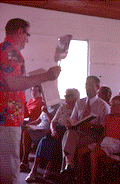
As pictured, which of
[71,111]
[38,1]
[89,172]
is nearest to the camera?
[89,172]

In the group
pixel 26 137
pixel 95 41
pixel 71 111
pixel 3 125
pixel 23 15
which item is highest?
pixel 23 15

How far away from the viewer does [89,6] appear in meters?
4.92

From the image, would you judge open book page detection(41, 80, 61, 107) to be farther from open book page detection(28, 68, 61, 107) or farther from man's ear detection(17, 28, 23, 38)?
man's ear detection(17, 28, 23, 38)

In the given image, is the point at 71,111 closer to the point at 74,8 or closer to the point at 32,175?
the point at 32,175

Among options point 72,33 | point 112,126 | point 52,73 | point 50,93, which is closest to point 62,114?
point 112,126

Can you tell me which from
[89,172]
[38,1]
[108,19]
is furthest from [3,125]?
[108,19]

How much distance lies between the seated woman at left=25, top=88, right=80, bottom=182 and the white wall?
86.8 inches

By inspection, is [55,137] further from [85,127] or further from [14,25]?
[14,25]

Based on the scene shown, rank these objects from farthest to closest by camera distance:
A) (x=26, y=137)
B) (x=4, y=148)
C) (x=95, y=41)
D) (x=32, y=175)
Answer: (x=95, y=41)
(x=26, y=137)
(x=32, y=175)
(x=4, y=148)

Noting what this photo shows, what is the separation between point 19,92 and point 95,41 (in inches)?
179

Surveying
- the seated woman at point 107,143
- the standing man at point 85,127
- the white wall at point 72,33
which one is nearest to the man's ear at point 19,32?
the standing man at point 85,127

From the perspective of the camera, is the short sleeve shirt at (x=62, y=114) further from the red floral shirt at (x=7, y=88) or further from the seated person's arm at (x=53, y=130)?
the red floral shirt at (x=7, y=88)

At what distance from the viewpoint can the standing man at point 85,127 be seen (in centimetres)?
237

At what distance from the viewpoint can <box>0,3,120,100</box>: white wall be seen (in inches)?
194
